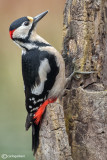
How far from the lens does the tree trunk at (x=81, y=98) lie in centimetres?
367

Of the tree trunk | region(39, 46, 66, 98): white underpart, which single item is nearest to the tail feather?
the tree trunk

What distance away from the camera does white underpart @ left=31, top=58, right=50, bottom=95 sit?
418 centimetres

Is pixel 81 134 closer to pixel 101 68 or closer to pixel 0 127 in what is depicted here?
pixel 101 68

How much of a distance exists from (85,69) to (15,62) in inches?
88.9

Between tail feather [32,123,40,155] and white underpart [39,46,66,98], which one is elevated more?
white underpart [39,46,66,98]

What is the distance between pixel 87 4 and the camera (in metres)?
4.05

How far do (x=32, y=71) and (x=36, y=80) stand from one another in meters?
0.10

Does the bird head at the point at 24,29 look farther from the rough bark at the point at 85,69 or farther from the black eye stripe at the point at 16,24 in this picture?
the rough bark at the point at 85,69

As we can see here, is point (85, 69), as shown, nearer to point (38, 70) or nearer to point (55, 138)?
point (38, 70)

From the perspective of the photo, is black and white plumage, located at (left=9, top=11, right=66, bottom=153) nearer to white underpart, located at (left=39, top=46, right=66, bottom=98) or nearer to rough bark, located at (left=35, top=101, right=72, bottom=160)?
white underpart, located at (left=39, top=46, right=66, bottom=98)

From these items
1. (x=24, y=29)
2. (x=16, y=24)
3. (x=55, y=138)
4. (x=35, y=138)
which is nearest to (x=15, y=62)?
(x=24, y=29)

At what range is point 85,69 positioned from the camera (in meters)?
4.07

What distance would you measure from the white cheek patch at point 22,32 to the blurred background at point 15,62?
1.43 m

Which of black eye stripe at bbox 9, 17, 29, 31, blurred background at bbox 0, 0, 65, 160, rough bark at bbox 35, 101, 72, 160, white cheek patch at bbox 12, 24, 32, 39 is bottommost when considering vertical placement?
blurred background at bbox 0, 0, 65, 160
